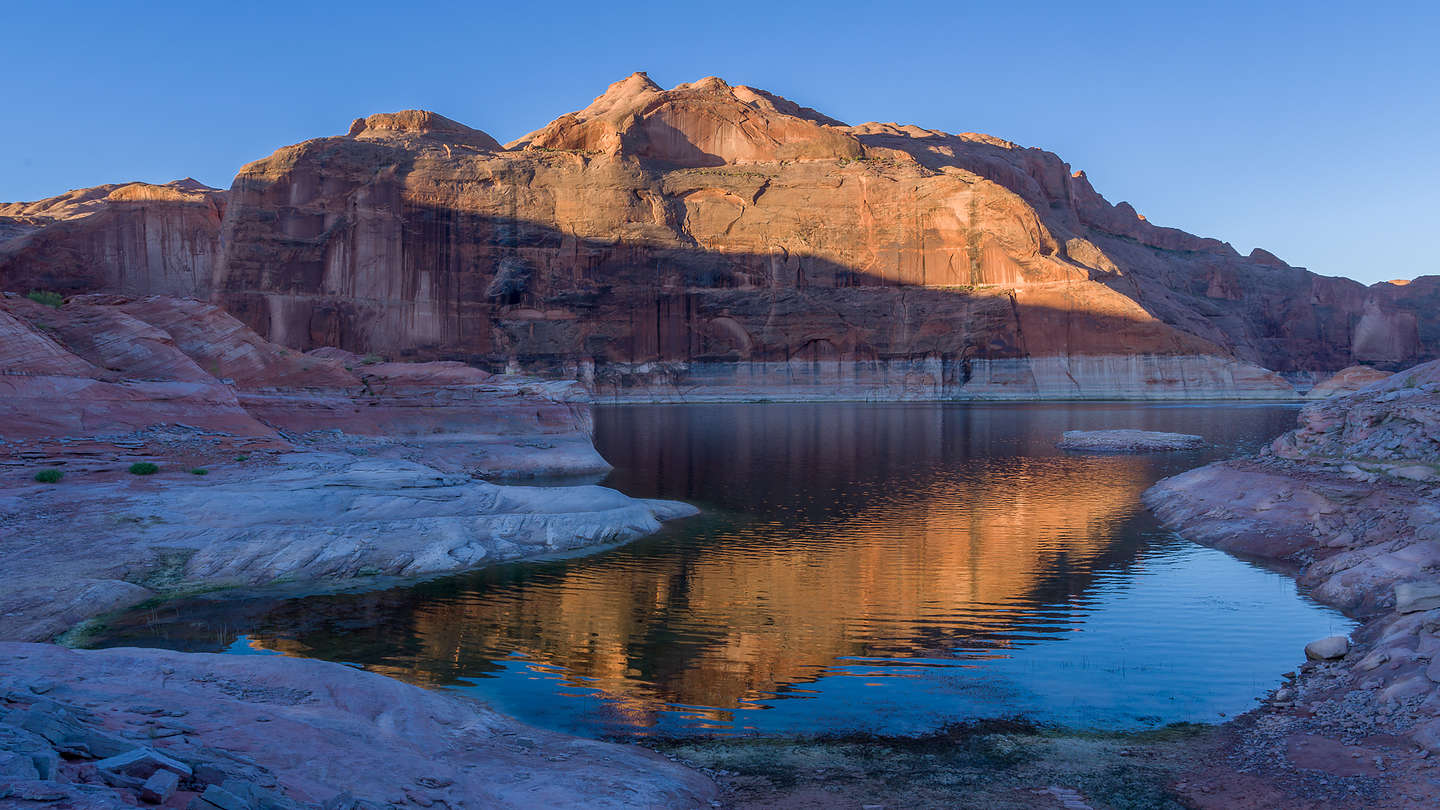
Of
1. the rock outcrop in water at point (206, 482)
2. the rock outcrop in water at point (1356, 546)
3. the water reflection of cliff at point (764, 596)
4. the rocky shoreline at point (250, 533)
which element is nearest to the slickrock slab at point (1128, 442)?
the water reflection of cliff at point (764, 596)

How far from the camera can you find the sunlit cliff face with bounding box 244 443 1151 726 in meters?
12.6

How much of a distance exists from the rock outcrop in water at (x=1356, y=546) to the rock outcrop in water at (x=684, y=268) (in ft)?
236

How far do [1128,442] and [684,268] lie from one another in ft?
233

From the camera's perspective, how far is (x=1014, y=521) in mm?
25094

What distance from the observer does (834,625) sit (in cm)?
1473

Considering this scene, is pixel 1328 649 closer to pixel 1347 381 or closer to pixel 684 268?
pixel 684 268

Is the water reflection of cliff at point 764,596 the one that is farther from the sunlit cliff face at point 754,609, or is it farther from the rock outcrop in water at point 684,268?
the rock outcrop in water at point 684,268

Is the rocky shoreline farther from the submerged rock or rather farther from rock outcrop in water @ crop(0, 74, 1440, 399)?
rock outcrop in water @ crop(0, 74, 1440, 399)

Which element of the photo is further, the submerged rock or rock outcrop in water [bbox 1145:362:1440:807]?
the submerged rock

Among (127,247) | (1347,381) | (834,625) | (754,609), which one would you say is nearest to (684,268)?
(127,247)

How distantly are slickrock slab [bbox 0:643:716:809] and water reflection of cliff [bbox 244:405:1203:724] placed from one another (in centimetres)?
267

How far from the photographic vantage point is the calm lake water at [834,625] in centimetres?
1110

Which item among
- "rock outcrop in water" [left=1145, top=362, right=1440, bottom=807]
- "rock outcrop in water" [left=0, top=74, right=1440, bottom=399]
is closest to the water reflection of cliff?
"rock outcrop in water" [left=1145, top=362, right=1440, bottom=807]

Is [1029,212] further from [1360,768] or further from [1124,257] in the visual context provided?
[1360,768]
